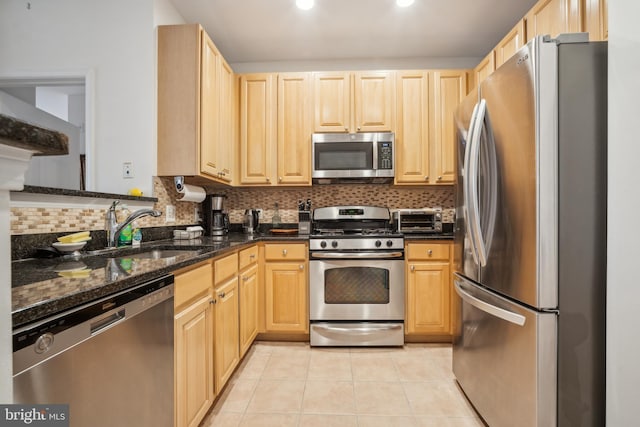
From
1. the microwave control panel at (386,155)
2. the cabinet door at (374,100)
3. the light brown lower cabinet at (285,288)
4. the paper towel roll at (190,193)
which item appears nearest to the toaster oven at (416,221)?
the microwave control panel at (386,155)

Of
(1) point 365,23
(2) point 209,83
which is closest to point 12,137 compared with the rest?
(2) point 209,83

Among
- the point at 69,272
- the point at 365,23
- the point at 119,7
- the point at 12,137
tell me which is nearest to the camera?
the point at 12,137

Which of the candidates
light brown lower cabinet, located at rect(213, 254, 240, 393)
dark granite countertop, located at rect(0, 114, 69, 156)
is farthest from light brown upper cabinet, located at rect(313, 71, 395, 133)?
dark granite countertop, located at rect(0, 114, 69, 156)

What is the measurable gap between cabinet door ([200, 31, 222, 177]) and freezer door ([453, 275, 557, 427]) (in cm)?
189

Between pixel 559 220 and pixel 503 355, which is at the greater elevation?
pixel 559 220

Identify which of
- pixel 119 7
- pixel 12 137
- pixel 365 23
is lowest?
pixel 12 137

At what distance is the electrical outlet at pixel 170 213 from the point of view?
2.25 m

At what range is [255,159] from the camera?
289 cm

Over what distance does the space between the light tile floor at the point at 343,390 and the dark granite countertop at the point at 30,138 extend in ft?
5.41

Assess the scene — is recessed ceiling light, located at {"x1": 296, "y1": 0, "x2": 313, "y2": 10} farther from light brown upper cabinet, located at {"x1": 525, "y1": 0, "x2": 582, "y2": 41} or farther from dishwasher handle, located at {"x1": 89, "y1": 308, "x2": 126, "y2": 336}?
dishwasher handle, located at {"x1": 89, "y1": 308, "x2": 126, "y2": 336}

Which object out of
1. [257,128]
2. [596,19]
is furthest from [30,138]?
[257,128]

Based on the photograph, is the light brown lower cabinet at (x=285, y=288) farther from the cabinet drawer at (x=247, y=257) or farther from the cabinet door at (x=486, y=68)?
the cabinet door at (x=486, y=68)

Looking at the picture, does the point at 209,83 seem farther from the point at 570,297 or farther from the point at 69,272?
the point at 570,297

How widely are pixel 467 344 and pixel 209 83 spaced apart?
2423 mm
